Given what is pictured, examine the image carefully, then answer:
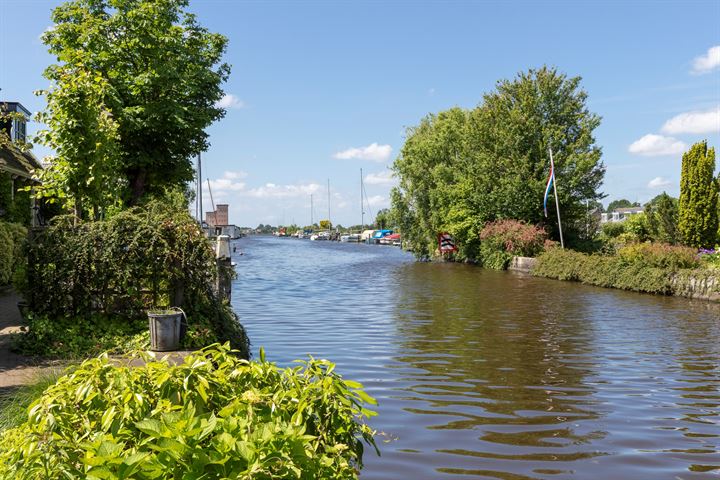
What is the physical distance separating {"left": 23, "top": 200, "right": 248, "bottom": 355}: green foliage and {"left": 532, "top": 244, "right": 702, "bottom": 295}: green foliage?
18.4 metres

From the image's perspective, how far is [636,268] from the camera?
2377 cm

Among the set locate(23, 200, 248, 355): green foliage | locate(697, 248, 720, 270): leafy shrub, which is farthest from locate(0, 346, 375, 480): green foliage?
locate(697, 248, 720, 270): leafy shrub

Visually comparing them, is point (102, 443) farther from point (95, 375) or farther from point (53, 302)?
point (53, 302)

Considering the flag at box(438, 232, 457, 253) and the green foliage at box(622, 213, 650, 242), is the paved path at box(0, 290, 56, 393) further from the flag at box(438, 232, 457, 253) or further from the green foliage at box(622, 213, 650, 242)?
the flag at box(438, 232, 457, 253)

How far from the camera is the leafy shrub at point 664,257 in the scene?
23.0 meters

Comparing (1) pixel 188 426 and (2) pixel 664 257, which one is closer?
(1) pixel 188 426

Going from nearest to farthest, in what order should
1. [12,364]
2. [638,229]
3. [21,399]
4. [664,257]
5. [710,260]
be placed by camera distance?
[21,399] < [12,364] < [664,257] < [710,260] < [638,229]

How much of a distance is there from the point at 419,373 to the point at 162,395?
746cm

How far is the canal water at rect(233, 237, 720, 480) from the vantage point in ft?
20.2

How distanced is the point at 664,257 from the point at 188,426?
81.1ft

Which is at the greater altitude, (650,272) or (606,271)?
(650,272)

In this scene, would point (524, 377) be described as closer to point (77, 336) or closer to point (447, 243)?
point (77, 336)

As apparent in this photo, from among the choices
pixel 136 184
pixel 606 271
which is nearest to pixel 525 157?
pixel 606 271

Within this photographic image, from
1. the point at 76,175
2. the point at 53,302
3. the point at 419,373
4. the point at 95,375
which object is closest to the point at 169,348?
the point at 53,302
